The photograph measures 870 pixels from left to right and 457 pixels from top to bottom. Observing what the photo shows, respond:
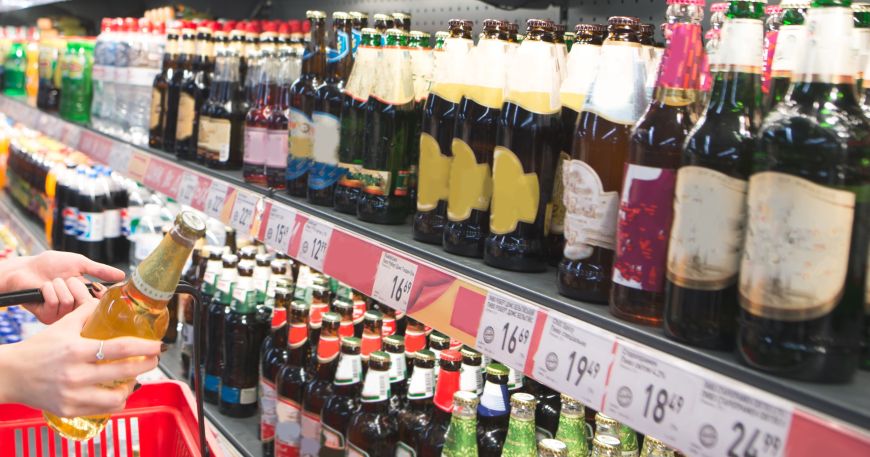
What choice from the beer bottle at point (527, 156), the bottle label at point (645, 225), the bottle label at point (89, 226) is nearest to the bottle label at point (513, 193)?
the beer bottle at point (527, 156)

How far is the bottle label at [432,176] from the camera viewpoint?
1415 millimetres

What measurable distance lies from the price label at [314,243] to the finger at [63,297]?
0.41 m

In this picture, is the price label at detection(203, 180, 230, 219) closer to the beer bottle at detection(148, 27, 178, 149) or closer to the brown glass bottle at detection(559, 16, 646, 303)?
the beer bottle at detection(148, 27, 178, 149)

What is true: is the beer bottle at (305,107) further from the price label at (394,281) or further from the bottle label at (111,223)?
the bottle label at (111,223)

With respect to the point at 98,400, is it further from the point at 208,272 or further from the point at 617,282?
the point at 208,272

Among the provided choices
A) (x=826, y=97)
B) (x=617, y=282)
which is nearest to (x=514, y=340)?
(x=617, y=282)

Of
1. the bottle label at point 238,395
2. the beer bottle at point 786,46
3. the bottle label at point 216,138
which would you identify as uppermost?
the beer bottle at point 786,46

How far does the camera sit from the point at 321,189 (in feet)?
5.58

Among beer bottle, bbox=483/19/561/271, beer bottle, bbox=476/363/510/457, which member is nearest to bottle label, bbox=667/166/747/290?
beer bottle, bbox=483/19/561/271

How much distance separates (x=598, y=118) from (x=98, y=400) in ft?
2.43

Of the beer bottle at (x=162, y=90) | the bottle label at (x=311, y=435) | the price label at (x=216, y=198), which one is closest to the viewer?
the bottle label at (x=311, y=435)

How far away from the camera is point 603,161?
3.53 feet

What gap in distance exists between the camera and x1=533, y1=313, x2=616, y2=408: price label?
890mm

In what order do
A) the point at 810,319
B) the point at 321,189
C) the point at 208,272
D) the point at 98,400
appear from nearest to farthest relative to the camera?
the point at 810,319 < the point at 98,400 < the point at 321,189 < the point at 208,272
